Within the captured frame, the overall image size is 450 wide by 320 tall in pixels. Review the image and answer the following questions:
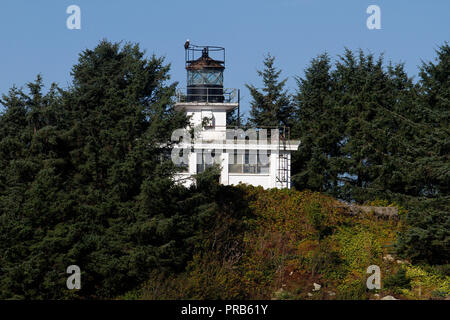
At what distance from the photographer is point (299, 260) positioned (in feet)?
100.0

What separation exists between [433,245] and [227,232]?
8.09 meters

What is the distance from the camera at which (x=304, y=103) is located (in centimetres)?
4384

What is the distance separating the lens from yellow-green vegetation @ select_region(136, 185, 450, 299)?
2777 cm

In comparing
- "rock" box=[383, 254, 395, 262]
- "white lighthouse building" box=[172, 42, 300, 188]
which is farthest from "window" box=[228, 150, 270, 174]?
"rock" box=[383, 254, 395, 262]

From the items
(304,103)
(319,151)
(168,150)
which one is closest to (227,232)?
(168,150)

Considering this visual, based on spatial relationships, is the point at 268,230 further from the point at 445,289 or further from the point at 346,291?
the point at 445,289

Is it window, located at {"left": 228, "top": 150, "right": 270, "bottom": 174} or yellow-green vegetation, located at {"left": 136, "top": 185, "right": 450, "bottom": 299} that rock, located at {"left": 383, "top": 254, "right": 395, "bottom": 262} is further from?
window, located at {"left": 228, "top": 150, "right": 270, "bottom": 174}

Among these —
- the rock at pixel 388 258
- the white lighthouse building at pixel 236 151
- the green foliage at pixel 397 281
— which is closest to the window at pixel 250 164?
the white lighthouse building at pixel 236 151

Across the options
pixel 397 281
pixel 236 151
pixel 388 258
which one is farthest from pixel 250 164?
pixel 397 281

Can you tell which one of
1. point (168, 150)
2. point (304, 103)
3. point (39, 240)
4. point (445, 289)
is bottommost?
point (445, 289)

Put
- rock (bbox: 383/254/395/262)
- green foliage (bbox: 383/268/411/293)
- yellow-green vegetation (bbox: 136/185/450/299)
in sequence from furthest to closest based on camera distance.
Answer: rock (bbox: 383/254/395/262) → green foliage (bbox: 383/268/411/293) → yellow-green vegetation (bbox: 136/185/450/299)

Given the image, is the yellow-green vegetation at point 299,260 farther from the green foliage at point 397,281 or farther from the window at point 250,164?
the window at point 250,164

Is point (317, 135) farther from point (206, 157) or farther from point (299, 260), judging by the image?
point (299, 260)

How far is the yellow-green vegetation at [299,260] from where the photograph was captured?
27.8 metres
